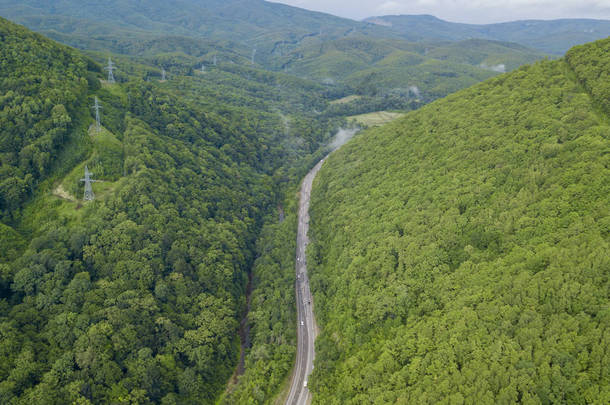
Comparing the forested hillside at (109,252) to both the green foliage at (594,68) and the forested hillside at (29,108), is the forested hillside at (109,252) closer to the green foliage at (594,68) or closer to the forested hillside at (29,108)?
the forested hillside at (29,108)

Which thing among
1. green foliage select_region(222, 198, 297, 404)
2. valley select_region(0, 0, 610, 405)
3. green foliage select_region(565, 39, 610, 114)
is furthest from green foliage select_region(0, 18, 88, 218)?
green foliage select_region(565, 39, 610, 114)

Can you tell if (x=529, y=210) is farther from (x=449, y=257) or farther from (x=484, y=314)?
(x=484, y=314)

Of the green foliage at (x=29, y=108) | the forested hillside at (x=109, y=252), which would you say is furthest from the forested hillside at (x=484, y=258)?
the green foliage at (x=29, y=108)

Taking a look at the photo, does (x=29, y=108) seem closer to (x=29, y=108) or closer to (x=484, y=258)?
(x=29, y=108)

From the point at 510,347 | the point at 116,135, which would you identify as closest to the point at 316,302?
the point at 510,347

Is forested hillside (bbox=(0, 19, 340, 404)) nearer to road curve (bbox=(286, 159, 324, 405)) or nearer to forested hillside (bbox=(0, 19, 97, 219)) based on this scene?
forested hillside (bbox=(0, 19, 97, 219))

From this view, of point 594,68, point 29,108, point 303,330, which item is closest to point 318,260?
point 303,330
